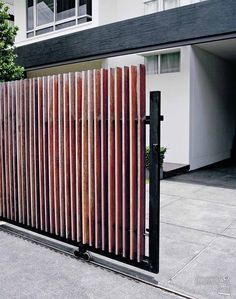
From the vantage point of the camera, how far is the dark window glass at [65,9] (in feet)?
42.3

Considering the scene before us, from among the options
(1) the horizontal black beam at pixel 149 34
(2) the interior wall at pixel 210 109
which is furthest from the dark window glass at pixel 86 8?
(2) the interior wall at pixel 210 109

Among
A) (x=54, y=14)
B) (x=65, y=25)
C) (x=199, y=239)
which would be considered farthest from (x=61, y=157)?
(x=54, y=14)

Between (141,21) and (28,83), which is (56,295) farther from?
(141,21)

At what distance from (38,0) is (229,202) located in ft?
41.1

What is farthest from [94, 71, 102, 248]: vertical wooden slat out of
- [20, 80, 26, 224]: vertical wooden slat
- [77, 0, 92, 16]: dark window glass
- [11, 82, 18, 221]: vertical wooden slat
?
[77, 0, 92, 16]: dark window glass

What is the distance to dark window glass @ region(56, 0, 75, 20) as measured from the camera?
1290cm

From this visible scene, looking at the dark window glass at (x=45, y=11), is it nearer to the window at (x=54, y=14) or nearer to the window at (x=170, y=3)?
the window at (x=54, y=14)

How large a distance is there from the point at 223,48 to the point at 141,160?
796cm

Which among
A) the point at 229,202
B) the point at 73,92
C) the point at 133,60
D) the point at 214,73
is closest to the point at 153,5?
the point at 133,60

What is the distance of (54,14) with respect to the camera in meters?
13.5

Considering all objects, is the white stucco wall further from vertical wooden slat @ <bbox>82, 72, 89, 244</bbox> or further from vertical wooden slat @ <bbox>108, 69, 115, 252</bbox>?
vertical wooden slat @ <bbox>108, 69, 115, 252</bbox>

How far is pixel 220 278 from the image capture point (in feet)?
11.0

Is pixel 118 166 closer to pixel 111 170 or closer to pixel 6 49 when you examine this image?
pixel 111 170

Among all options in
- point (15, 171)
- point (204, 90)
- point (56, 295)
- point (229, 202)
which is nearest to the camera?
point (56, 295)
